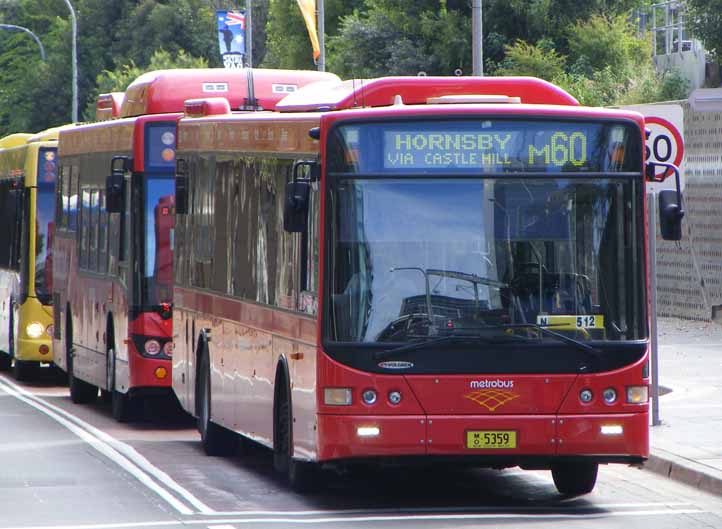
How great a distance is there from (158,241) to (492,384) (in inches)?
310

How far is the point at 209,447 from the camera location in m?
16.5

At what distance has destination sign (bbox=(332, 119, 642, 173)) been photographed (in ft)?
40.2

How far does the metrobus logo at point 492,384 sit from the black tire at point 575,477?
1.21 meters

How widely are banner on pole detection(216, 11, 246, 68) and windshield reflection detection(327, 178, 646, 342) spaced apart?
126 feet

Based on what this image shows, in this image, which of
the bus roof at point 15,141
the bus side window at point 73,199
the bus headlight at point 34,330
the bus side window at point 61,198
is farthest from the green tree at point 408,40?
the bus side window at point 73,199

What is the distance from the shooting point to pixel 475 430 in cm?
1201

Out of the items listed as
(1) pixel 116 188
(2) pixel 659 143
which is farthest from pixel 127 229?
(2) pixel 659 143

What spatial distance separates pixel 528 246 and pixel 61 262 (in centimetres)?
1310

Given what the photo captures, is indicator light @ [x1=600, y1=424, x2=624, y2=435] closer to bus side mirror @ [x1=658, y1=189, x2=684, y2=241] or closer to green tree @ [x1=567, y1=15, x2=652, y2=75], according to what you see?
bus side mirror @ [x1=658, y1=189, x2=684, y2=241]

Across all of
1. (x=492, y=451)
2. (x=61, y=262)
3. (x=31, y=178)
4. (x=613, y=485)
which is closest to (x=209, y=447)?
(x=613, y=485)

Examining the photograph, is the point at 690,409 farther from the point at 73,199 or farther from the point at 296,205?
the point at 73,199

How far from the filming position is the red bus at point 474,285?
12016mm

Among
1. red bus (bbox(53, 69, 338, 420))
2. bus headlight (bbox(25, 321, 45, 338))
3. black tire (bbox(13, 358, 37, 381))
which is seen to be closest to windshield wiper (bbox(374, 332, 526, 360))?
red bus (bbox(53, 69, 338, 420))

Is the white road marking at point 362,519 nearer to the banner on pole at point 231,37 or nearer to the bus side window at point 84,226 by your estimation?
the bus side window at point 84,226
